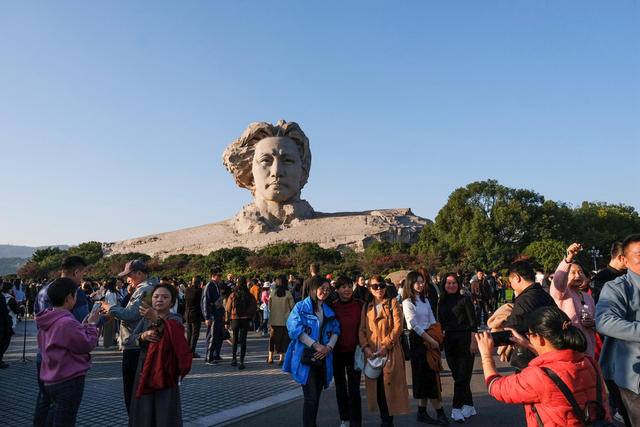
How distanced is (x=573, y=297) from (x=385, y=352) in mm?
2100

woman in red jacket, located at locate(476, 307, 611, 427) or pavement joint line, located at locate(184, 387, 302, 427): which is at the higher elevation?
woman in red jacket, located at locate(476, 307, 611, 427)

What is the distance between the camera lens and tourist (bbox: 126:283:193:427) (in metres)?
3.43

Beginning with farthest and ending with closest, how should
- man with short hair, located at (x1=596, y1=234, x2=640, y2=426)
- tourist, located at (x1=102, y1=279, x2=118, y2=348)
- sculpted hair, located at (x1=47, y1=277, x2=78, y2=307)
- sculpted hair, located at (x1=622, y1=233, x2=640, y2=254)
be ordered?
tourist, located at (x1=102, y1=279, x2=118, y2=348) < sculpted hair, located at (x1=47, y1=277, x2=78, y2=307) < sculpted hair, located at (x1=622, y1=233, x2=640, y2=254) < man with short hair, located at (x1=596, y1=234, x2=640, y2=426)

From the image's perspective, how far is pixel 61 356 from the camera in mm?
3549

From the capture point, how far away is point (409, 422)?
16.8 feet

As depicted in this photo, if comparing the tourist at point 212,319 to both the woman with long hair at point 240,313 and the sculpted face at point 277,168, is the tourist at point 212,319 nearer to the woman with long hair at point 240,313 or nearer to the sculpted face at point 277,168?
the woman with long hair at point 240,313

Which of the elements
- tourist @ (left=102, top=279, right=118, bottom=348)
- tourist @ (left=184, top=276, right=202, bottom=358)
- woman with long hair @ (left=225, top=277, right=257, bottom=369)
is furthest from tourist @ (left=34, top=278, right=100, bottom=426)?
tourist @ (left=102, top=279, right=118, bottom=348)

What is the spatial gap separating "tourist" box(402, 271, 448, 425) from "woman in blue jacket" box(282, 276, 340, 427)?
3.51 feet

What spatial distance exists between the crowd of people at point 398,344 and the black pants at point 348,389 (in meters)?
0.01

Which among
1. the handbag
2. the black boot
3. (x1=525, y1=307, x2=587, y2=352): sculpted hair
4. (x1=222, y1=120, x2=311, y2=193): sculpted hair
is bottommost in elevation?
the black boot

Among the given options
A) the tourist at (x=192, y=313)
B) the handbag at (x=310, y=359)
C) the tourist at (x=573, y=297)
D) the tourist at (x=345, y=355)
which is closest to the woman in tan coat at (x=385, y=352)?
the tourist at (x=345, y=355)

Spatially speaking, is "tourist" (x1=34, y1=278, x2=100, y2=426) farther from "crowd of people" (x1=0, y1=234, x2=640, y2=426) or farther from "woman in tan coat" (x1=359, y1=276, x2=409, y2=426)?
"woman in tan coat" (x1=359, y1=276, x2=409, y2=426)

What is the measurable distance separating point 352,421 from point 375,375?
53cm

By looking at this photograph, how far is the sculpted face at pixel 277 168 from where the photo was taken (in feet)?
128
